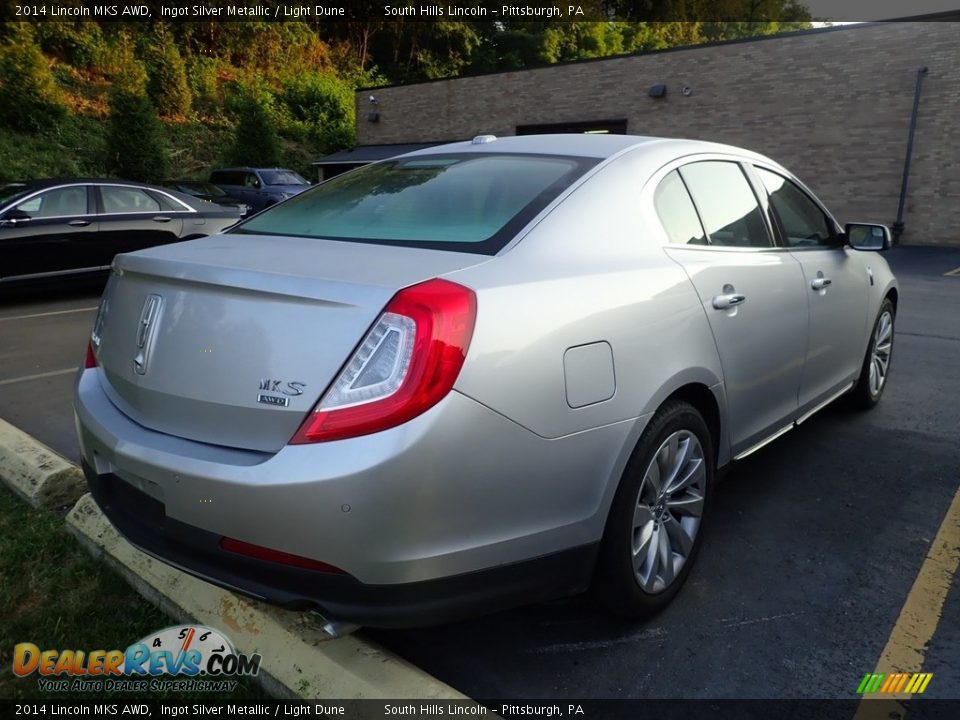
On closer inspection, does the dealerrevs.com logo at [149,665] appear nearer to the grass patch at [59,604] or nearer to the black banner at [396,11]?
the grass patch at [59,604]

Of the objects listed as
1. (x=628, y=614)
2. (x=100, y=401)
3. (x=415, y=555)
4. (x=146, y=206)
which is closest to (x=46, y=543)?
(x=100, y=401)

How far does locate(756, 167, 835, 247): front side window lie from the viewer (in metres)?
3.64

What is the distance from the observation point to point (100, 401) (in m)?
2.38

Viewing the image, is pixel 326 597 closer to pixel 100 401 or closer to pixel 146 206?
pixel 100 401

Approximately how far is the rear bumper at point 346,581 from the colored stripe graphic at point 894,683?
2.94ft

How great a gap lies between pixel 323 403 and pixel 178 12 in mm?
35351

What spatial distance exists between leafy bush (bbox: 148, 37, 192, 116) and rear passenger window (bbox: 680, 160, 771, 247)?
1113 inches

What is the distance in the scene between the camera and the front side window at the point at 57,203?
8.49 m

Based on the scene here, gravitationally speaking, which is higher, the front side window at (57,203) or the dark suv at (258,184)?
the front side window at (57,203)

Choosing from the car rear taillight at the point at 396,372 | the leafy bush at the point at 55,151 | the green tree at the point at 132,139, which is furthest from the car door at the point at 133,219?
the green tree at the point at 132,139

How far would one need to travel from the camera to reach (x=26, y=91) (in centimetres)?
2181

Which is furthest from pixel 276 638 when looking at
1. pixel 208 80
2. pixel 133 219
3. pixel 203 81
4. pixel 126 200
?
pixel 208 80

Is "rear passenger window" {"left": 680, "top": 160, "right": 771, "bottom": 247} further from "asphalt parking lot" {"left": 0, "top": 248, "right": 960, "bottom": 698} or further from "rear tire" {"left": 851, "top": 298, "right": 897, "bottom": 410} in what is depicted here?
"rear tire" {"left": 851, "top": 298, "right": 897, "bottom": 410}

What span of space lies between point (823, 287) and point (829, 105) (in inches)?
611
